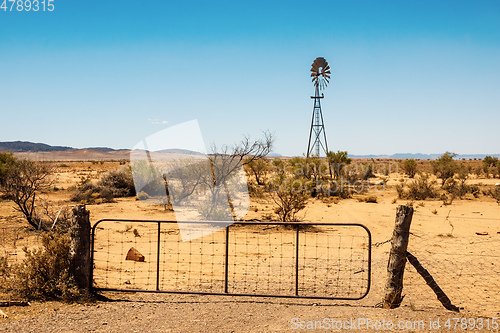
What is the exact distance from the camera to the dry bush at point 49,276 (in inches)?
264

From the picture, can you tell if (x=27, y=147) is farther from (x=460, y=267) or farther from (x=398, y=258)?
(x=398, y=258)

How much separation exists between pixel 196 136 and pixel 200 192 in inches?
343

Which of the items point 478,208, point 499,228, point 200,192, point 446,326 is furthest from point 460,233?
point 200,192

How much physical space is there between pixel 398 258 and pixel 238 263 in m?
4.97

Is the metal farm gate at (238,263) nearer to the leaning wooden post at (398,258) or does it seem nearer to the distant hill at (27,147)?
the leaning wooden post at (398,258)

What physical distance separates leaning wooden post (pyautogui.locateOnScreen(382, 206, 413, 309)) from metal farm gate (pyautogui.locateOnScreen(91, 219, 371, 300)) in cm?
50

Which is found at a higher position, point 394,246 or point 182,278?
point 394,246

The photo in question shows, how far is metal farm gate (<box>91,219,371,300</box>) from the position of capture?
7.85m

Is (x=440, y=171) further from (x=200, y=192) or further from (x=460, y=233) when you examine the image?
(x=200, y=192)

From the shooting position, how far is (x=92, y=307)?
6.48 m

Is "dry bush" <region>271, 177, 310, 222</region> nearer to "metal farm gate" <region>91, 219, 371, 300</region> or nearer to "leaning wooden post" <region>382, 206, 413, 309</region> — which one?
"metal farm gate" <region>91, 219, 371, 300</region>

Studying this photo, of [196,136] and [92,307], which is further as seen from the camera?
[196,136]

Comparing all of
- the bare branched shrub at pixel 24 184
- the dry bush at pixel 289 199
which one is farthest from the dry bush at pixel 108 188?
the dry bush at pixel 289 199

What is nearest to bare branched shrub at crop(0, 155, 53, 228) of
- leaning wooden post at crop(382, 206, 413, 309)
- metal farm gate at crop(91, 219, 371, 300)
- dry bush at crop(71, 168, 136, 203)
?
metal farm gate at crop(91, 219, 371, 300)
